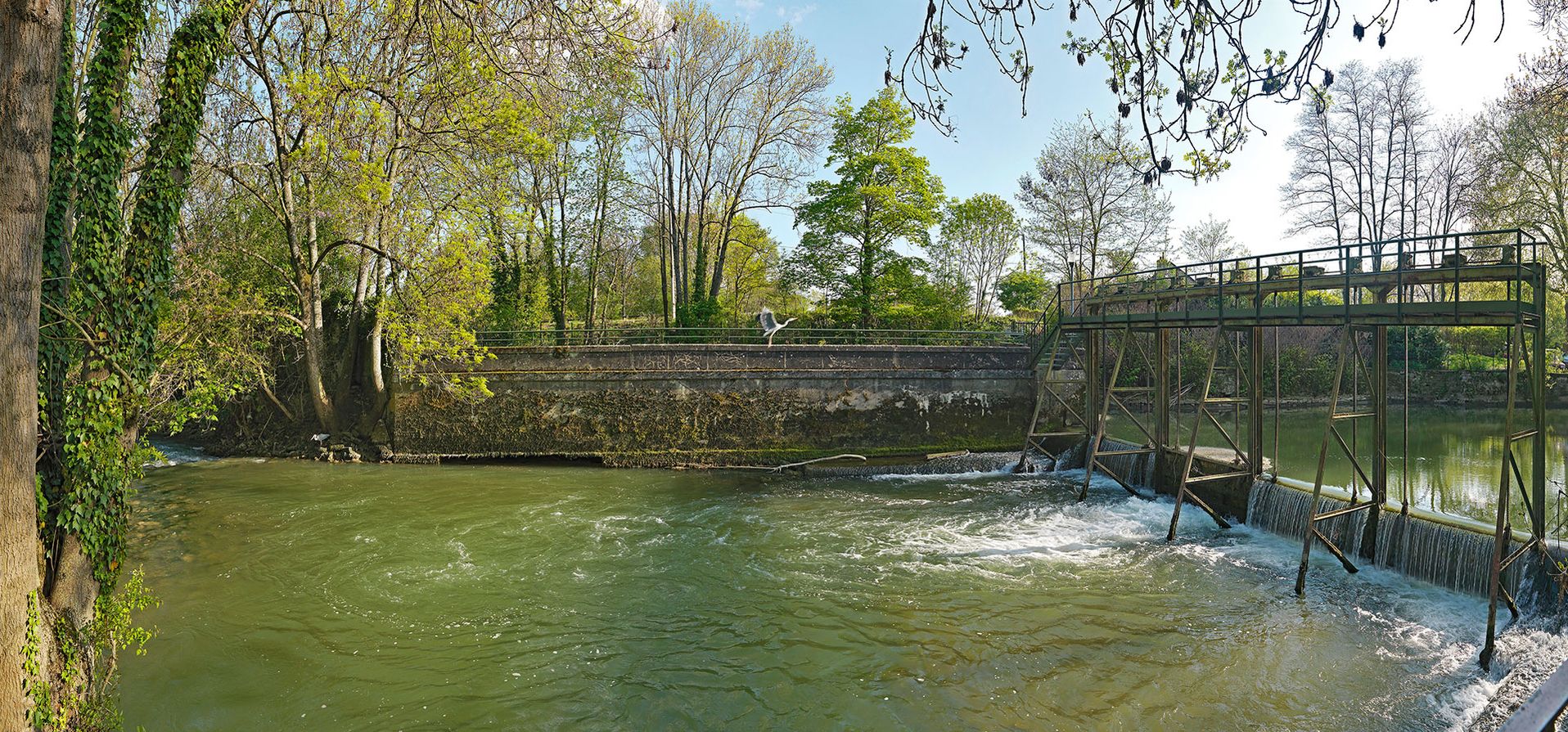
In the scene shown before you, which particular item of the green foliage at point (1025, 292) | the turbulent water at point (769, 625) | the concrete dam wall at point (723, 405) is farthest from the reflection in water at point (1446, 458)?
the green foliage at point (1025, 292)

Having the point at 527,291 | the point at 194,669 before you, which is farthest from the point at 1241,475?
the point at 527,291

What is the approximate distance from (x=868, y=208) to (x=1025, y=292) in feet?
35.8

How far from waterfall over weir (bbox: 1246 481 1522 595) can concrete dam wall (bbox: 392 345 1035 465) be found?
807cm

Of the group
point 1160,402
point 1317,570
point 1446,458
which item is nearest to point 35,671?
point 1317,570

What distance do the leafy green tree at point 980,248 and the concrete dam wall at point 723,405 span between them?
1133cm

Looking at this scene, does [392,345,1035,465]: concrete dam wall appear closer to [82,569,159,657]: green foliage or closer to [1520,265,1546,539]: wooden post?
[1520,265,1546,539]: wooden post

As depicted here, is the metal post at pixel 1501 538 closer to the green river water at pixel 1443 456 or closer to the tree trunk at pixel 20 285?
the green river water at pixel 1443 456

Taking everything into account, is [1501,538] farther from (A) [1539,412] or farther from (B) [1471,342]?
(B) [1471,342]

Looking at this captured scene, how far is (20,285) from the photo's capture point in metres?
4.67

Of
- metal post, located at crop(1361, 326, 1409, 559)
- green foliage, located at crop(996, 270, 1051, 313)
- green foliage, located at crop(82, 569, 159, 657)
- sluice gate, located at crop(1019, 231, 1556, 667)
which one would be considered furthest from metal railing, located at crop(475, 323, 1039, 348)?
green foliage, located at crop(82, 569, 159, 657)

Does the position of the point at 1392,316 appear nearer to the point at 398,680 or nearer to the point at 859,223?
the point at 398,680

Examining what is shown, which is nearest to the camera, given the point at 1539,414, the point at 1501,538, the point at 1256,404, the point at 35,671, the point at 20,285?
the point at 20,285

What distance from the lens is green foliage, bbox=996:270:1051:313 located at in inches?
1283

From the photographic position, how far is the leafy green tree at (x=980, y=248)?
30.3 metres
